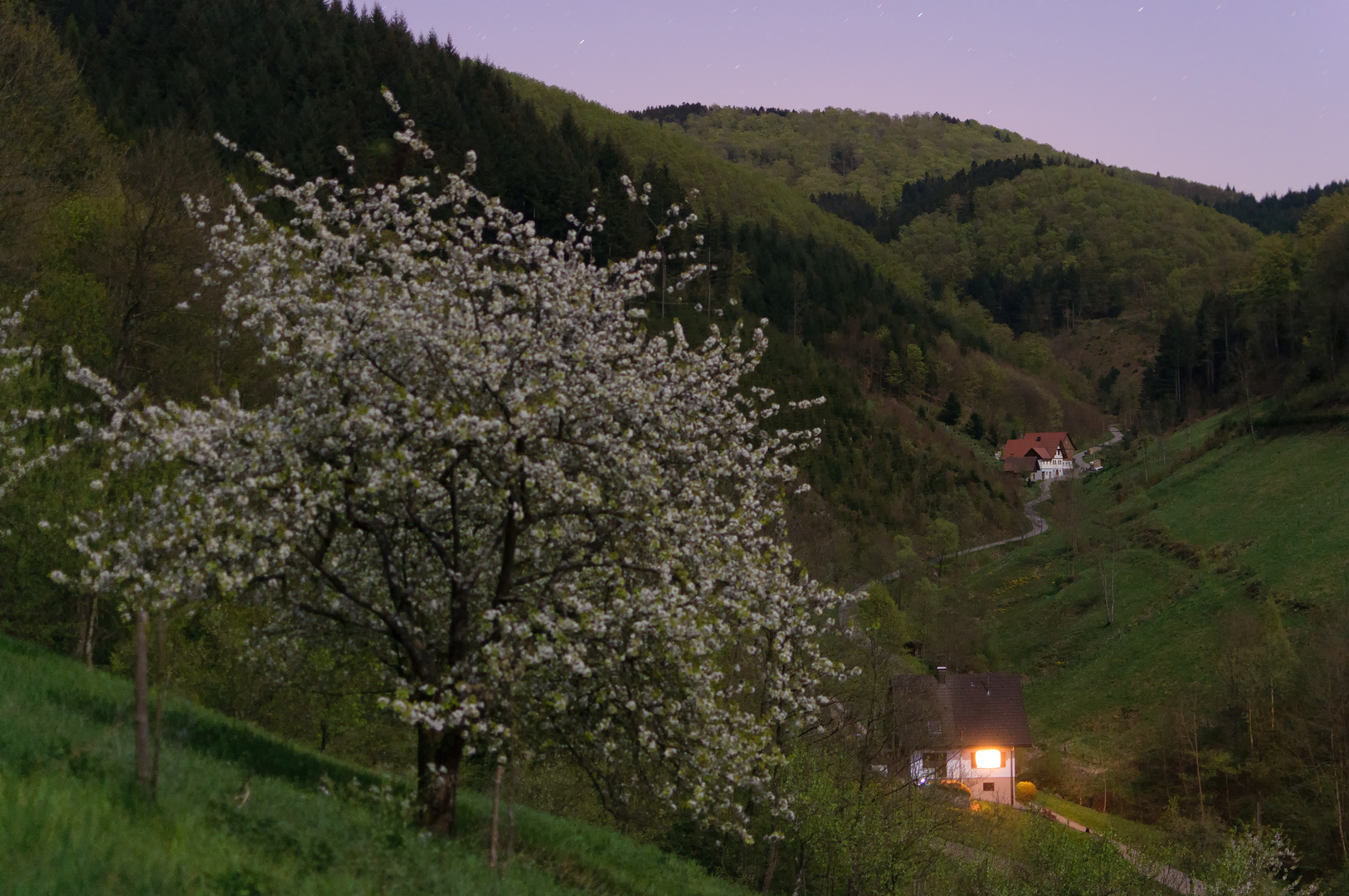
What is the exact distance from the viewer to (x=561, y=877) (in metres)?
14.8

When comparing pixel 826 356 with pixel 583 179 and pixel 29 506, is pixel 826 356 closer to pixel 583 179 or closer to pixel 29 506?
pixel 583 179

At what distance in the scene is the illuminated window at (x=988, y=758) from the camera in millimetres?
68125

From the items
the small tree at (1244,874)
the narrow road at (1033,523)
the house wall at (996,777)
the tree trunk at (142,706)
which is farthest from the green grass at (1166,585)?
the tree trunk at (142,706)

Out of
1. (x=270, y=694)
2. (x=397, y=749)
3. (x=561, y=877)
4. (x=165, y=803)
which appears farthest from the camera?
(x=397, y=749)

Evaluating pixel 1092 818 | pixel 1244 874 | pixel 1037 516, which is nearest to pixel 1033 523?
pixel 1037 516

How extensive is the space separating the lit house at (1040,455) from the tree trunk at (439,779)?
163 m

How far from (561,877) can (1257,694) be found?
5572 cm

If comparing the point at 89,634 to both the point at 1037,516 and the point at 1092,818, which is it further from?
the point at 1037,516

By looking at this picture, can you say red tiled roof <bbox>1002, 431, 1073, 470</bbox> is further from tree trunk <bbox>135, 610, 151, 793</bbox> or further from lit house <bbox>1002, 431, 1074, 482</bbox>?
tree trunk <bbox>135, 610, 151, 793</bbox>

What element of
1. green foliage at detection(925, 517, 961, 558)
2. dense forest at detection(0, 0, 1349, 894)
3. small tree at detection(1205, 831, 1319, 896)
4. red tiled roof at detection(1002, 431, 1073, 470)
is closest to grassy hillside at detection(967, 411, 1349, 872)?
dense forest at detection(0, 0, 1349, 894)

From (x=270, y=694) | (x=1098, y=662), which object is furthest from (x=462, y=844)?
(x=1098, y=662)

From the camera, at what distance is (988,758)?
225 feet

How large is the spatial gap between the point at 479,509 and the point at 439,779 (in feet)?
12.2

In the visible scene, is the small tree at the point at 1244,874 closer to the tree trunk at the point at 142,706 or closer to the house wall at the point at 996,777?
the tree trunk at the point at 142,706
